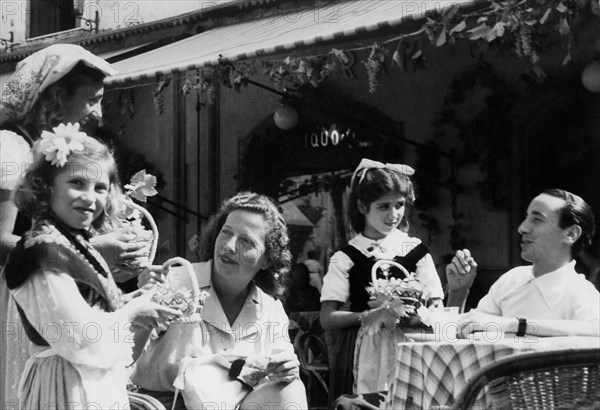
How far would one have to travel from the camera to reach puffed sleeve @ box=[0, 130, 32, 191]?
10.1 feet

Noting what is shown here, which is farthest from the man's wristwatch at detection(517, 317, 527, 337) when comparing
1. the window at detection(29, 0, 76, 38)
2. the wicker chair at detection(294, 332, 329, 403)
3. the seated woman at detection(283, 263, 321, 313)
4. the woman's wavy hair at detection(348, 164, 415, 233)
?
the window at detection(29, 0, 76, 38)

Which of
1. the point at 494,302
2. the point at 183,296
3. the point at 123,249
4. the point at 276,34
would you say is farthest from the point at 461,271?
the point at 276,34

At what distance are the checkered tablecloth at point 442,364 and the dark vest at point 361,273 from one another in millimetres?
1093

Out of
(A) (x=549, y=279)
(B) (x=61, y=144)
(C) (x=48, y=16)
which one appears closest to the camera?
(B) (x=61, y=144)

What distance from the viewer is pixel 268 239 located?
A: 390 cm

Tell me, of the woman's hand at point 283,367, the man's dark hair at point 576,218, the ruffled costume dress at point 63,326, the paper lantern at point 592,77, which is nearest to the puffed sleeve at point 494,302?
the man's dark hair at point 576,218

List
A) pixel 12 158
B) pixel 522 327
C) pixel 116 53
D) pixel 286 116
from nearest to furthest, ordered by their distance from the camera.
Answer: pixel 12 158
pixel 522 327
pixel 286 116
pixel 116 53

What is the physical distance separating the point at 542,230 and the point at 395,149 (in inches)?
177

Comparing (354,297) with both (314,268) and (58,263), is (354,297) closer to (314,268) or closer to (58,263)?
(58,263)

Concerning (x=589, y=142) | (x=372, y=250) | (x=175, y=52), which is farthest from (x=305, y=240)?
(x=372, y=250)

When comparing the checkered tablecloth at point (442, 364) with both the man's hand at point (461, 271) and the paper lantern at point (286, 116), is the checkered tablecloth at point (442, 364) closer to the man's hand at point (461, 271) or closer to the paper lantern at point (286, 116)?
the man's hand at point (461, 271)

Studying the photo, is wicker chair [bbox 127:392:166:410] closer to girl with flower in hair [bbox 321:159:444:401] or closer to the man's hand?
girl with flower in hair [bbox 321:159:444:401]

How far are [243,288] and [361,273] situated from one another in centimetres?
112

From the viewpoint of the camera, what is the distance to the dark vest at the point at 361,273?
16.1 ft
